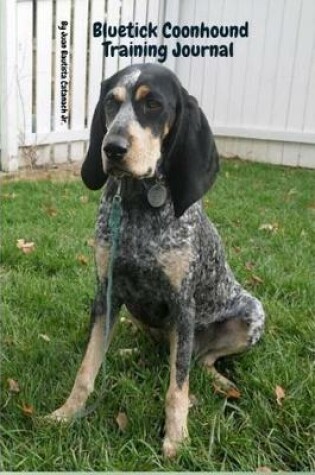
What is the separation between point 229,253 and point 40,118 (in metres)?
3.55

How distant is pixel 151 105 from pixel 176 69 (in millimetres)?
6700

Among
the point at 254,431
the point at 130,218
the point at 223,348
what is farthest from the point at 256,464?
the point at 130,218

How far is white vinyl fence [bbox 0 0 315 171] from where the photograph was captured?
7086 millimetres

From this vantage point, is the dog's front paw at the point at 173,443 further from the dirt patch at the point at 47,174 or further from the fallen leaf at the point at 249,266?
the dirt patch at the point at 47,174

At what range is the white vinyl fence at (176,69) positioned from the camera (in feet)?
23.2

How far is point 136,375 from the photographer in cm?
317

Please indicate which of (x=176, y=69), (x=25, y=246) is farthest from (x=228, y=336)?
(x=176, y=69)

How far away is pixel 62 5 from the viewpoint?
7.28 m

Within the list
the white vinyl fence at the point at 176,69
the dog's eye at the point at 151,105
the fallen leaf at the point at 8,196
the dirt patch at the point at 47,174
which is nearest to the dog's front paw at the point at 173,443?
the dog's eye at the point at 151,105

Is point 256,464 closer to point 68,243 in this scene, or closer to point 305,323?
point 305,323

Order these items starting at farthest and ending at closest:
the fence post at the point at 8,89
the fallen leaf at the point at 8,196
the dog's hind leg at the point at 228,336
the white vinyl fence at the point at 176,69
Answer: the white vinyl fence at the point at 176,69 < the fence post at the point at 8,89 < the fallen leaf at the point at 8,196 < the dog's hind leg at the point at 228,336

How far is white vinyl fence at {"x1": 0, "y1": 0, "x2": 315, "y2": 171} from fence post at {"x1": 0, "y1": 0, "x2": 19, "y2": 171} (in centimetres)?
1

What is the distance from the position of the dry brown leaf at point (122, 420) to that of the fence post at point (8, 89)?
484cm

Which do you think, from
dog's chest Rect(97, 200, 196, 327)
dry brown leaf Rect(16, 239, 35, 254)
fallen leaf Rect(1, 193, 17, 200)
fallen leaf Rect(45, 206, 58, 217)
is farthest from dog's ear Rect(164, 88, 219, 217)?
fallen leaf Rect(1, 193, 17, 200)
